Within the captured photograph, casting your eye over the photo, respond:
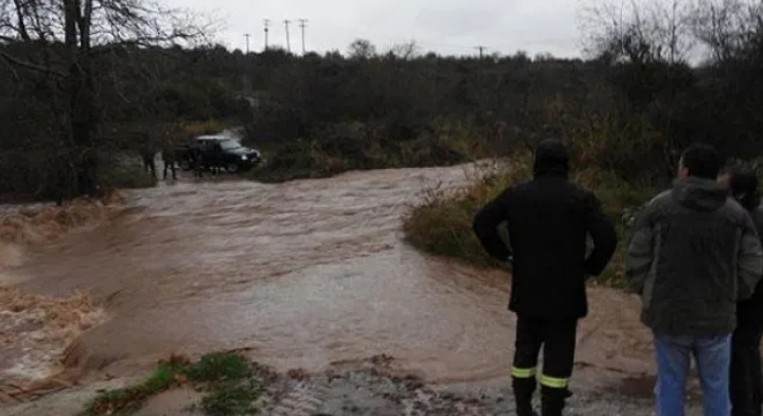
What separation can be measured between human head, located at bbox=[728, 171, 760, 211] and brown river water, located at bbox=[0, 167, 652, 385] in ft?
8.58

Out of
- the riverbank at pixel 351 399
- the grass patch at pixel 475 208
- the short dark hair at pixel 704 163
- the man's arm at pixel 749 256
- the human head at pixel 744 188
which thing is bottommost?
the riverbank at pixel 351 399

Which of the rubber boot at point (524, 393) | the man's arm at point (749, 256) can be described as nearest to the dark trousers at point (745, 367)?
the man's arm at point (749, 256)

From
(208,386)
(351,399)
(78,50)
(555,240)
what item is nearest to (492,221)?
(555,240)

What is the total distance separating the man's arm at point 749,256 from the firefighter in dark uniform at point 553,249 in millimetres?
709

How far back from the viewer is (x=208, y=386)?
6.86 meters

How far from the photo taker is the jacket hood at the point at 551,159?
4.88m

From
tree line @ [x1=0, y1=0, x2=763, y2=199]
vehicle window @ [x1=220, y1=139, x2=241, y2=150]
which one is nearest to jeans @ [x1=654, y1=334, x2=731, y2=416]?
tree line @ [x1=0, y1=0, x2=763, y2=199]

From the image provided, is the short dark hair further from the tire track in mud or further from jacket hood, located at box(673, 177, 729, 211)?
the tire track in mud

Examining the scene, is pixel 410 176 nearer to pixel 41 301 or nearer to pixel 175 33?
pixel 175 33

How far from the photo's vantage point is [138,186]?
3256cm

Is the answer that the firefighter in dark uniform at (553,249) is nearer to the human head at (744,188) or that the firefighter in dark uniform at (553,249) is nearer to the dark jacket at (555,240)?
the dark jacket at (555,240)

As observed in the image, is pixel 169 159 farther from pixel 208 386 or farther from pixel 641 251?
pixel 641 251

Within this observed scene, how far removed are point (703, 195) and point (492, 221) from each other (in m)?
1.25

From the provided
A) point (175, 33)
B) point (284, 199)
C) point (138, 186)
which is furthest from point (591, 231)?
point (138, 186)
